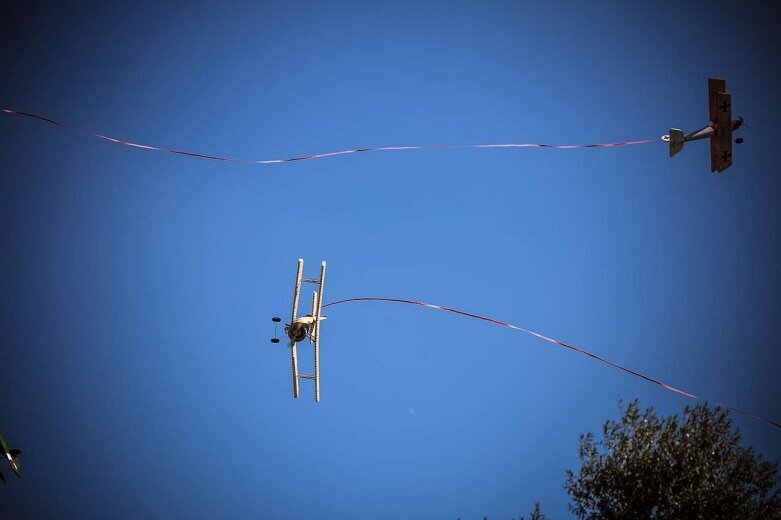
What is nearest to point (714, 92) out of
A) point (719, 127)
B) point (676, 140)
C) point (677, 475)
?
point (719, 127)

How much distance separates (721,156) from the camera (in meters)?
10.0

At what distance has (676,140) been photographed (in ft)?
33.9

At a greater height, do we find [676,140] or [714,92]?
[714,92]

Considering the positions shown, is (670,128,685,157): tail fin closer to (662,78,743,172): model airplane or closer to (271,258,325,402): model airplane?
(662,78,743,172): model airplane

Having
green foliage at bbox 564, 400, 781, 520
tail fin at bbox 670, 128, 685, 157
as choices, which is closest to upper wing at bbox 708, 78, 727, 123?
tail fin at bbox 670, 128, 685, 157

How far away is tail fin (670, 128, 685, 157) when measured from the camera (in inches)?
405

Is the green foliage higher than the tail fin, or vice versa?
the tail fin

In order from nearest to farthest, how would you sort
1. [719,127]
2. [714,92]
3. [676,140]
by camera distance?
[719,127], [714,92], [676,140]

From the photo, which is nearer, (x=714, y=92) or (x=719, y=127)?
(x=719, y=127)

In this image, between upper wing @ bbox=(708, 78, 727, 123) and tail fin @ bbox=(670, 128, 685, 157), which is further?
tail fin @ bbox=(670, 128, 685, 157)

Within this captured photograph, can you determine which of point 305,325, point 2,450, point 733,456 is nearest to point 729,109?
point 733,456

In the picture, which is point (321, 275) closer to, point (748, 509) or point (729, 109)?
point (729, 109)

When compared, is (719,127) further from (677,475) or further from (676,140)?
(677,475)

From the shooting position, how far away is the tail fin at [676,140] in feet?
33.7
